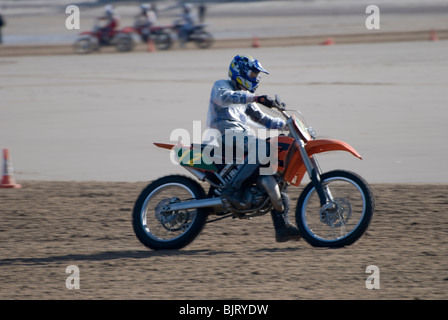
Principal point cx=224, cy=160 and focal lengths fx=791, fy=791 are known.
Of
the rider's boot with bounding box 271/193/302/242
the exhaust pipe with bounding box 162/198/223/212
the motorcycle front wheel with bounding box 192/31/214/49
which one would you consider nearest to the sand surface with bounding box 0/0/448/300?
the rider's boot with bounding box 271/193/302/242

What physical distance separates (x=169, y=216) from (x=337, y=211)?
5.06 feet

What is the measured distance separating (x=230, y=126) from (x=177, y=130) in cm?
777

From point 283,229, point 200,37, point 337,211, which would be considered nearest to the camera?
point 337,211

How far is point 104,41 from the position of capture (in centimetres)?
3416

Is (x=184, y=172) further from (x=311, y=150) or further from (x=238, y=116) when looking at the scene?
(x=311, y=150)

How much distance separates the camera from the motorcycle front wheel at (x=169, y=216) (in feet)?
23.9

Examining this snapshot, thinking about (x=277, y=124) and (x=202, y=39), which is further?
(x=202, y=39)

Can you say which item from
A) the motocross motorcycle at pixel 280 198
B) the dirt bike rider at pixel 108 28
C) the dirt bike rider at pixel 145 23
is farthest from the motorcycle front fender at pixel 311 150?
the dirt bike rider at pixel 145 23

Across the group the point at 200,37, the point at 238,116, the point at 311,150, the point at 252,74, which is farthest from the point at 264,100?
the point at 200,37

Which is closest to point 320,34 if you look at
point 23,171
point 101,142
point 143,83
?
point 143,83

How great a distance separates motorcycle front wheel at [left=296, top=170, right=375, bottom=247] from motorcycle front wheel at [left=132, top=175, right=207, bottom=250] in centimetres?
95

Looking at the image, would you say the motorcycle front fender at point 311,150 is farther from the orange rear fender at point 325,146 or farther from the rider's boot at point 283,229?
the rider's boot at point 283,229

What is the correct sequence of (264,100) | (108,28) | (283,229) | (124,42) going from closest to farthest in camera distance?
(264,100)
(283,229)
(124,42)
(108,28)
